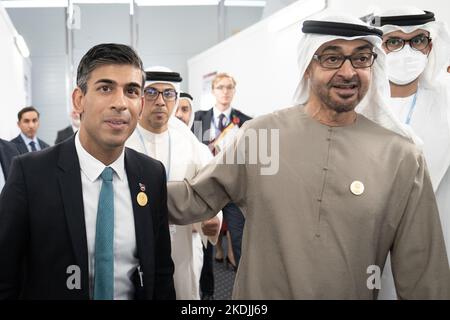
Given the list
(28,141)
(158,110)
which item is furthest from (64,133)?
(28,141)

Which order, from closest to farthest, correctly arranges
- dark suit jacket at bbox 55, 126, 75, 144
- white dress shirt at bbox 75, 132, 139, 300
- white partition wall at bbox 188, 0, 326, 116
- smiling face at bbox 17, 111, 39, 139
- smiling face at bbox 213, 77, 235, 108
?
white dress shirt at bbox 75, 132, 139, 300, dark suit jacket at bbox 55, 126, 75, 144, smiling face at bbox 213, 77, 235, 108, white partition wall at bbox 188, 0, 326, 116, smiling face at bbox 17, 111, 39, 139

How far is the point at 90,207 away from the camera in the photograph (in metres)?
1.26

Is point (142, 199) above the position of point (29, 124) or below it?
below

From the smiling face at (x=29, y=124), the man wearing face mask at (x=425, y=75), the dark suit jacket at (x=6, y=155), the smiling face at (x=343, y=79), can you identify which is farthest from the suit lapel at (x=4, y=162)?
the man wearing face mask at (x=425, y=75)

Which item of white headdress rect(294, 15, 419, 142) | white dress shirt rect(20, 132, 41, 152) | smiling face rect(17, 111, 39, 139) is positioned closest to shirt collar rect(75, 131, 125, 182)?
white headdress rect(294, 15, 419, 142)

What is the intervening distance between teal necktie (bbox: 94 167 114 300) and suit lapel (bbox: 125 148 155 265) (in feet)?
0.27

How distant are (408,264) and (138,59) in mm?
1117

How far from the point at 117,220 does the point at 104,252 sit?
111 mm

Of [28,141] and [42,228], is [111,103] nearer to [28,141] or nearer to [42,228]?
[42,228]

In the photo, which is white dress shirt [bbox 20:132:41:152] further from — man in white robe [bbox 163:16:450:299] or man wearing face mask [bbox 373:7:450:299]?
man wearing face mask [bbox 373:7:450:299]

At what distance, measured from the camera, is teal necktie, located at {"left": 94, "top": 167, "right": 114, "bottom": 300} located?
4.02ft

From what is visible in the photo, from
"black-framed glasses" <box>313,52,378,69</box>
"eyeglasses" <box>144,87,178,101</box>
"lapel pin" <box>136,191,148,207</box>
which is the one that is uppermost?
"black-framed glasses" <box>313,52,378,69</box>

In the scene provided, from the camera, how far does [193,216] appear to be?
58.8 inches

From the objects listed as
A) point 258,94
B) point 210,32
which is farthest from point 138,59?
point 258,94
